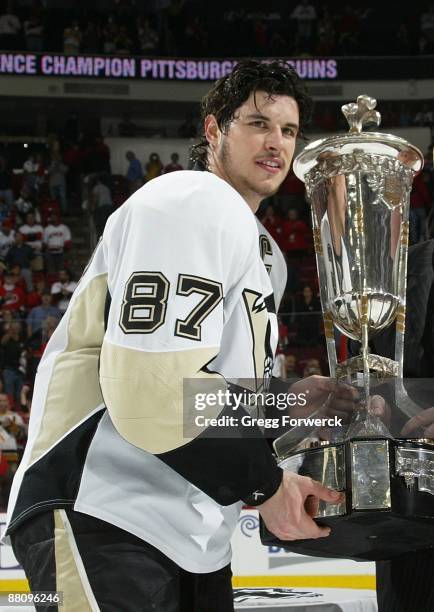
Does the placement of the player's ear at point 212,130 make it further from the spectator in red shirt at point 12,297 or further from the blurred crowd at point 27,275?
the spectator in red shirt at point 12,297

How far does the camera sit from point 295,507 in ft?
4.88

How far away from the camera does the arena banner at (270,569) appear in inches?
158

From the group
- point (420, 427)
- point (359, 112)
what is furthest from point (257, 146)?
point (420, 427)

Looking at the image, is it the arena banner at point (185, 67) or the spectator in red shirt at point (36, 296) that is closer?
the spectator in red shirt at point (36, 296)

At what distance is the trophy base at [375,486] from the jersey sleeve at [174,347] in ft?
0.49

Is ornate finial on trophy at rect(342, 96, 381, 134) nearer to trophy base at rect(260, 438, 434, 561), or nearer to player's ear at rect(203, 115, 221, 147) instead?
player's ear at rect(203, 115, 221, 147)

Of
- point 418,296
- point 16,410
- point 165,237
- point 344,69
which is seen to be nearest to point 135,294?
point 165,237

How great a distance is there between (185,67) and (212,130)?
→ 1436cm

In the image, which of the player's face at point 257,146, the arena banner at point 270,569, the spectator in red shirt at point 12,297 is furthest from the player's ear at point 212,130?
the spectator in red shirt at point 12,297

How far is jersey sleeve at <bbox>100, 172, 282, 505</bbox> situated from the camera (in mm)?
1393

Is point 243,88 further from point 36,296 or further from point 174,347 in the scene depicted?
point 36,296

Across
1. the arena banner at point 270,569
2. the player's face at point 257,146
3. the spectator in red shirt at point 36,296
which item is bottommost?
the arena banner at point 270,569

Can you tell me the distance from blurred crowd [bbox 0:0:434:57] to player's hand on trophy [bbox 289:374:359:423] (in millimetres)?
15203

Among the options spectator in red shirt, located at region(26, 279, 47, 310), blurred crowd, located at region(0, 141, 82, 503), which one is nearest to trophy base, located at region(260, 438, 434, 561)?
blurred crowd, located at region(0, 141, 82, 503)
